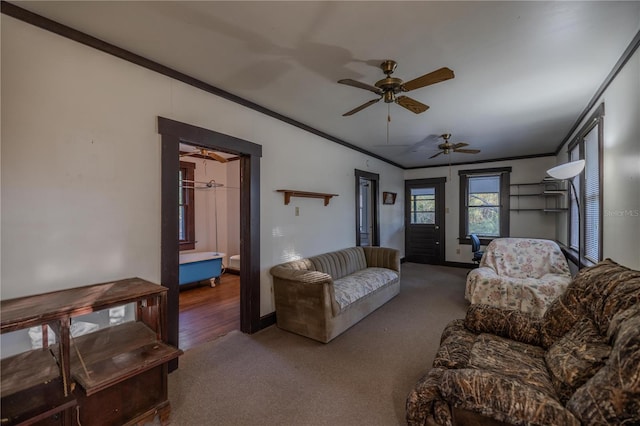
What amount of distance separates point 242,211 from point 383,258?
2.59 m

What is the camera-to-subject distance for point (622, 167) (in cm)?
235

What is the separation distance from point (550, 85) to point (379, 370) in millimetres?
3176

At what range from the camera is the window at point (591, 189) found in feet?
9.50

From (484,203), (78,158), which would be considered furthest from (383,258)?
(78,158)

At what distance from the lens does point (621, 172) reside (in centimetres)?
238

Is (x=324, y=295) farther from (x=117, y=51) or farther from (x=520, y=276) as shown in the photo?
(x=520, y=276)

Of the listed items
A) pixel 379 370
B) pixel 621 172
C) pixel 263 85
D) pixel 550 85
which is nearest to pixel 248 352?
pixel 379 370

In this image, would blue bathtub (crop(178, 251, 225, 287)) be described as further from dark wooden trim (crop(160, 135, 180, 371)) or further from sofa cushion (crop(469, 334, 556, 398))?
sofa cushion (crop(469, 334, 556, 398))

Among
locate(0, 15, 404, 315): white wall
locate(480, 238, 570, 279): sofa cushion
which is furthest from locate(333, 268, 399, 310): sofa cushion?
locate(0, 15, 404, 315): white wall

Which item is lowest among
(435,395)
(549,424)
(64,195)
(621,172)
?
(435,395)

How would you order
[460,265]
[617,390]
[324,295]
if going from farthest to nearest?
[460,265] < [324,295] < [617,390]

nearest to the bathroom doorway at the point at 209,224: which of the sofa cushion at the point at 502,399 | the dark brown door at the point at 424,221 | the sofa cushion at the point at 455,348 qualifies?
the sofa cushion at the point at 455,348

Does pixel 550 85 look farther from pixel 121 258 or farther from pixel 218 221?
pixel 218 221

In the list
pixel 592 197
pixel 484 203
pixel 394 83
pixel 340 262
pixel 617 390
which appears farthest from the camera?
pixel 484 203
